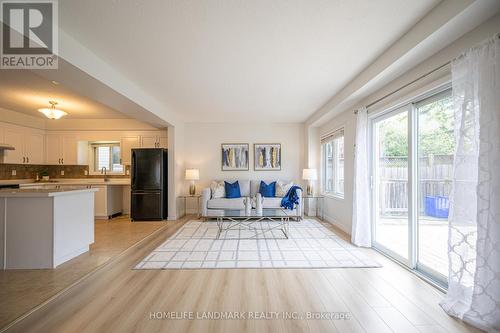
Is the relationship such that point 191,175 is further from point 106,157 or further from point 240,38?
point 240,38

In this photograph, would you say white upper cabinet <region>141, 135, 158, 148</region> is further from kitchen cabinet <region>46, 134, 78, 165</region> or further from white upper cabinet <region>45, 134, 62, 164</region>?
white upper cabinet <region>45, 134, 62, 164</region>

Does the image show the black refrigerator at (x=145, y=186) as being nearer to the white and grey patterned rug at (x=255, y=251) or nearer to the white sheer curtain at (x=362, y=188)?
the white and grey patterned rug at (x=255, y=251)

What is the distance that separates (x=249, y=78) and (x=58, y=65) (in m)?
2.24

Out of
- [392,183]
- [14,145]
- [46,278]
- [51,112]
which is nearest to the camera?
[46,278]

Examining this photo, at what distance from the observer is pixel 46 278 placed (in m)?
2.44

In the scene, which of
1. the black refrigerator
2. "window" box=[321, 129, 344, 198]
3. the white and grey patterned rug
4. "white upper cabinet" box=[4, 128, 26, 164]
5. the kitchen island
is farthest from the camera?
the black refrigerator

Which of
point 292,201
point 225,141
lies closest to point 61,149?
point 225,141

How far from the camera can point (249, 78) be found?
327 centimetres

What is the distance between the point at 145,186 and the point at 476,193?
5.59m

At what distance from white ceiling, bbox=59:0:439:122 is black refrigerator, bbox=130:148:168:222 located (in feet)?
6.71

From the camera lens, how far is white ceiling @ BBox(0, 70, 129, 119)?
10.7 feet

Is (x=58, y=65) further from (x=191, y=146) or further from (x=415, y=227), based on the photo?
(x=415, y=227)

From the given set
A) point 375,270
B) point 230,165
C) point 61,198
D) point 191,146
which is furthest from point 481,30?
point 191,146

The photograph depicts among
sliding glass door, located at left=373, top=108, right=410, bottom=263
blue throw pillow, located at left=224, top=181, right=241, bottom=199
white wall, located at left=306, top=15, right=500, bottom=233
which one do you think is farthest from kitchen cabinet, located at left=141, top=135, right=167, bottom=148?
sliding glass door, located at left=373, top=108, right=410, bottom=263
